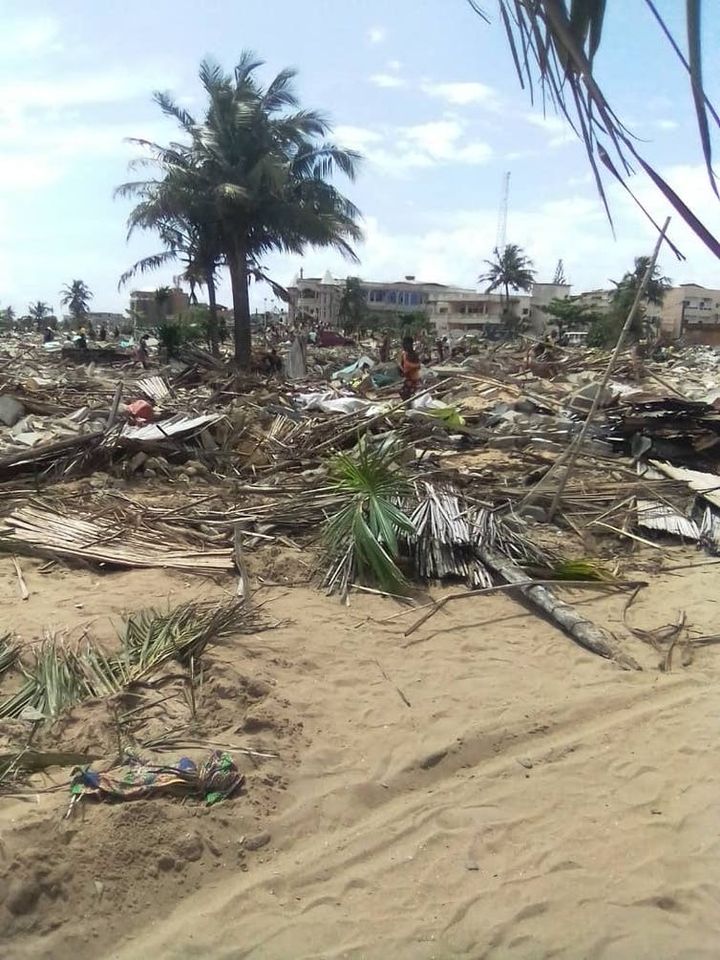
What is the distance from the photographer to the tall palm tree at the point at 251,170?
1953cm

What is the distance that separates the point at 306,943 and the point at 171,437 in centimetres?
639

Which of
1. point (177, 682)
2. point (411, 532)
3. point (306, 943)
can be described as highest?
point (411, 532)

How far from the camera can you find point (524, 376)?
16.5 metres

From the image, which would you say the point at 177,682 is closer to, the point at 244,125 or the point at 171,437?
the point at 171,437

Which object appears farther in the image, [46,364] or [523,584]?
[46,364]

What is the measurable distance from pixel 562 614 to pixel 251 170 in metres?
18.1

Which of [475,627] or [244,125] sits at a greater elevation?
[244,125]

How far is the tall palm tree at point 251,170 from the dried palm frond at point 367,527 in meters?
13.5

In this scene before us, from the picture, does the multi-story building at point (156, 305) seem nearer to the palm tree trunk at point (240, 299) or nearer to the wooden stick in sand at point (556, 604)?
the palm tree trunk at point (240, 299)

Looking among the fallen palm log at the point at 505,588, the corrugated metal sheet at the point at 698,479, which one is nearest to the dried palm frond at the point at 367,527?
the fallen palm log at the point at 505,588

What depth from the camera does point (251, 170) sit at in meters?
19.6

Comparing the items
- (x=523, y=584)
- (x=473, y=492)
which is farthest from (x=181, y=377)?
(x=523, y=584)

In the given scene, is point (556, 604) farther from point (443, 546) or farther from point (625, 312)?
point (625, 312)

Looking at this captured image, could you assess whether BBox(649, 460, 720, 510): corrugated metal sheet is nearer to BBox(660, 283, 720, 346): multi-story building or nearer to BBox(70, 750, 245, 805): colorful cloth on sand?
BBox(70, 750, 245, 805): colorful cloth on sand
